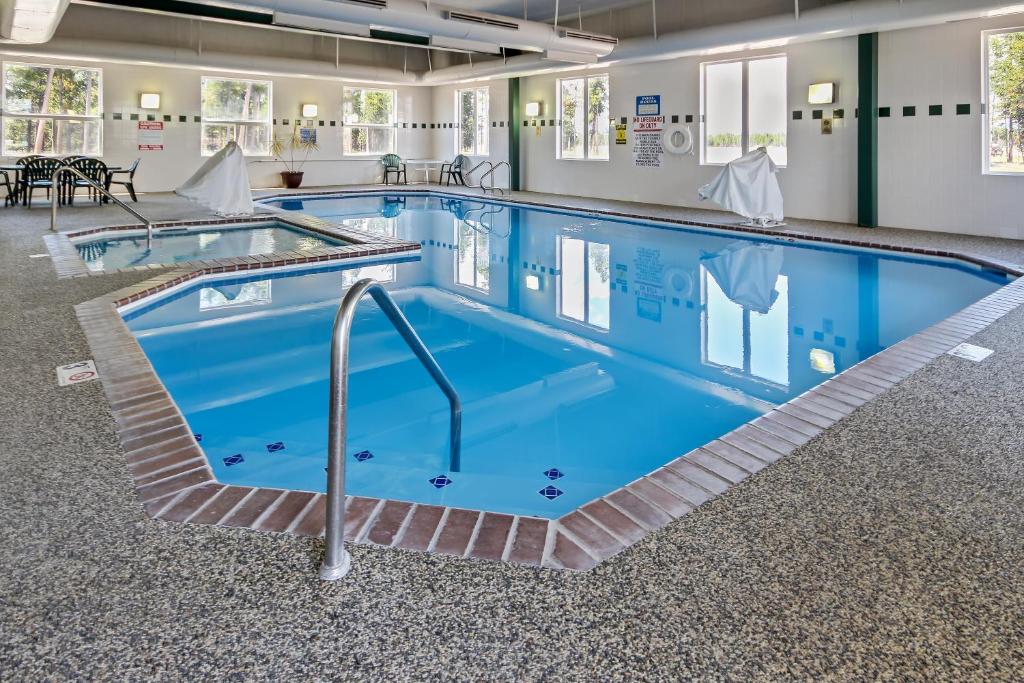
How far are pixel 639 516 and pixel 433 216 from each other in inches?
392

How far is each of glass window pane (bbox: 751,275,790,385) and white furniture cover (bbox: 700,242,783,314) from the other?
0.10 meters

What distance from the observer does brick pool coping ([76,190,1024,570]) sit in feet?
6.11

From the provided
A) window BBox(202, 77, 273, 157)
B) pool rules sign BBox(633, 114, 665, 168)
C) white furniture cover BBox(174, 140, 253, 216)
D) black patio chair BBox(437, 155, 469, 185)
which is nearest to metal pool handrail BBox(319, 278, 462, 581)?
white furniture cover BBox(174, 140, 253, 216)

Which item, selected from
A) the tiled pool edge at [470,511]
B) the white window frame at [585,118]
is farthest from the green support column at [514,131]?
the tiled pool edge at [470,511]

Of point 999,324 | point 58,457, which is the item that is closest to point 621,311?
point 999,324

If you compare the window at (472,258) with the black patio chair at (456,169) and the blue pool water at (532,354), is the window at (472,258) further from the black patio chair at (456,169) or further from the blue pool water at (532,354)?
the black patio chair at (456,169)

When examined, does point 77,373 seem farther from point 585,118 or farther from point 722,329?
point 585,118

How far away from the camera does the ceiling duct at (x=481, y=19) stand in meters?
8.53

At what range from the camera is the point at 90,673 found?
4.40 feet

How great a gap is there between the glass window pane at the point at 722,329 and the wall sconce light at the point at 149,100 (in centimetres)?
1193

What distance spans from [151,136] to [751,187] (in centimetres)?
1114

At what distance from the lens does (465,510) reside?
6.75 ft

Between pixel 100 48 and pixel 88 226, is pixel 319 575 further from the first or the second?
pixel 100 48

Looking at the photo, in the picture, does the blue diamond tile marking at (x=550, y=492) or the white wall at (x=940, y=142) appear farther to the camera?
the white wall at (x=940, y=142)
